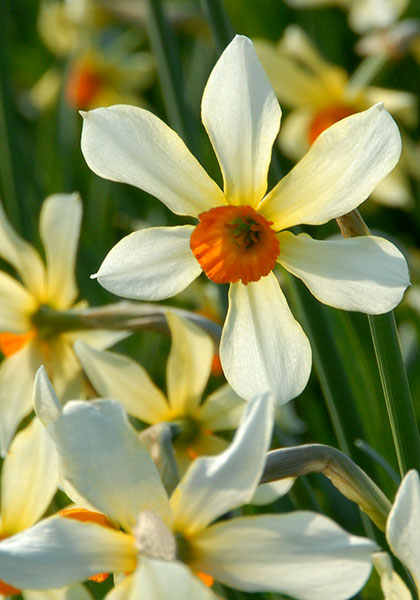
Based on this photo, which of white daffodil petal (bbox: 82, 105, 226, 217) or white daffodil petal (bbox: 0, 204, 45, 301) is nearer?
white daffodil petal (bbox: 82, 105, 226, 217)

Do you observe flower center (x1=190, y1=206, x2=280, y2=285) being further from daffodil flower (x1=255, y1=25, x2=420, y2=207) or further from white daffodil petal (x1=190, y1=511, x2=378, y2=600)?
daffodil flower (x1=255, y1=25, x2=420, y2=207)

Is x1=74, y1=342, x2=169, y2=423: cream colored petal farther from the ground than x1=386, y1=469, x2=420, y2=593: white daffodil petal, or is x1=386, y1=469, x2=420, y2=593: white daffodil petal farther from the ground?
x1=386, y1=469, x2=420, y2=593: white daffodil petal

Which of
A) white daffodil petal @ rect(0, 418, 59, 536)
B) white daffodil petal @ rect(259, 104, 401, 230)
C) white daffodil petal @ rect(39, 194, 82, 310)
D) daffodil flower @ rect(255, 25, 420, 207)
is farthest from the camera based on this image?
daffodil flower @ rect(255, 25, 420, 207)

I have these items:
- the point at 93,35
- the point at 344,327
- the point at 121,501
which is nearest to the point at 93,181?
the point at 93,35

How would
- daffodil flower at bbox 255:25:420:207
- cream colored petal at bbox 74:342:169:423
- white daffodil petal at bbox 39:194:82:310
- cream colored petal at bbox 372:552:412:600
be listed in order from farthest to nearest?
daffodil flower at bbox 255:25:420:207, white daffodil petal at bbox 39:194:82:310, cream colored petal at bbox 74:342:169:423, cream colored petal at bbox 372:552:412:600

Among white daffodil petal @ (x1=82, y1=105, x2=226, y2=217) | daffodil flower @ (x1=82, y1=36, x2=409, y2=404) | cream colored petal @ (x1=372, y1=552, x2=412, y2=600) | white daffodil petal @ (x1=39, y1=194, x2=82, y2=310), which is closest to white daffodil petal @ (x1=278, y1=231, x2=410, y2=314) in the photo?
daffodil flower @ (x1=82, y1=36, x2=409, y2=404)

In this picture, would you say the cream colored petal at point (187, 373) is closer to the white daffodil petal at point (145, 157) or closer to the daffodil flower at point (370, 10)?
the white daffodil petal at point (145, 157)

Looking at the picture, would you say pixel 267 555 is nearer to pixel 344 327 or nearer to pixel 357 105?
pixel 344 327
